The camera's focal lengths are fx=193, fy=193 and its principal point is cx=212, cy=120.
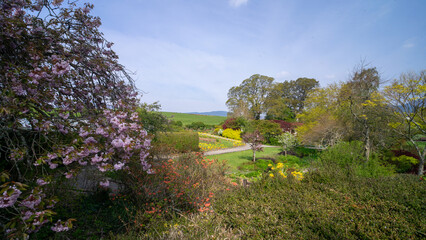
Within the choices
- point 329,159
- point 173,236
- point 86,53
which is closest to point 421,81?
point 329,159

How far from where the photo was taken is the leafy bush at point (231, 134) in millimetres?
20309

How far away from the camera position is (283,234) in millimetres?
2160

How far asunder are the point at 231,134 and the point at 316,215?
714 inches

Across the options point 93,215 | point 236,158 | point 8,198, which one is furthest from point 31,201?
point 236,158

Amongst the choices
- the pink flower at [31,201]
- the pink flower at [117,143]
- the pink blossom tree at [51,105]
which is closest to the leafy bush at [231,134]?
the pink blossom tree at [51,105]

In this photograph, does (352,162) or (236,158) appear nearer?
(352,162)

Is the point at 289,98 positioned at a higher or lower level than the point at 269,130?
higher

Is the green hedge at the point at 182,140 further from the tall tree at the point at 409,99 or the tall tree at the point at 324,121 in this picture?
the tall tree at the point at 409,99

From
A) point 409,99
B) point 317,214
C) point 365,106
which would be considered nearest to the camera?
point 317,214

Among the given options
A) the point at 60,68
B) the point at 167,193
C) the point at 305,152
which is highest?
the point at 60,68

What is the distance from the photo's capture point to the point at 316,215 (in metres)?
2.49

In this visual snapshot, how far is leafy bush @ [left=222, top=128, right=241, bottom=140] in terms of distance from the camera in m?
20.3

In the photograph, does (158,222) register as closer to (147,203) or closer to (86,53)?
(147,203)

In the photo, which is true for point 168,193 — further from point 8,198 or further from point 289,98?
point 289,98
